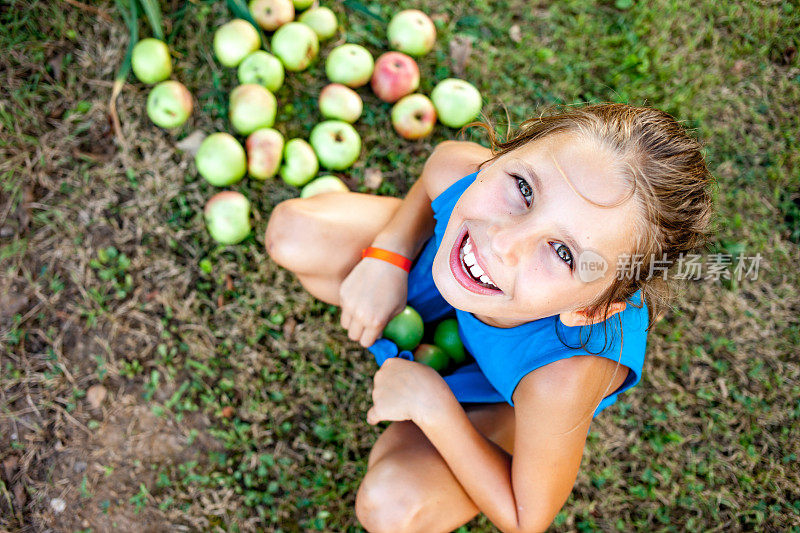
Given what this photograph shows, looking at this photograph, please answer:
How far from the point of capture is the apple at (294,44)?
2764 millimetres

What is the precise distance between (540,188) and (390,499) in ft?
4.05

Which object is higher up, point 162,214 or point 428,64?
point 428,64

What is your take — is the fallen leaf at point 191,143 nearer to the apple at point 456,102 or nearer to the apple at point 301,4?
the apple at point 301,4

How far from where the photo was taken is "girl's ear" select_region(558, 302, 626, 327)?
5.20 feet

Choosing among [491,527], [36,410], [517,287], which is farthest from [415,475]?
[36,410]

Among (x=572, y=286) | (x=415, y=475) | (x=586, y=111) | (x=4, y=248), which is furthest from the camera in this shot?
(x=4, y=248)

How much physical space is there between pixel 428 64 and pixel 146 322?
201 centimetres

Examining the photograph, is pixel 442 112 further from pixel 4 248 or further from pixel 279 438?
pixel 4 248

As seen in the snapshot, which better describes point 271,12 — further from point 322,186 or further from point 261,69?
point 322,186

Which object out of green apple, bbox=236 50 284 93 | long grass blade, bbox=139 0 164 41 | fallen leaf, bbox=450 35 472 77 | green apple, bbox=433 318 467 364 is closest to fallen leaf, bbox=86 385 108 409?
green apple, bbox=433 318 467 364

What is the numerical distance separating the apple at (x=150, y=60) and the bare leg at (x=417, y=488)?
214 centimetres

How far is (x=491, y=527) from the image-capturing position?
8.18 ft

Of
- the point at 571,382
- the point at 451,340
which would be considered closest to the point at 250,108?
the point at 451,340

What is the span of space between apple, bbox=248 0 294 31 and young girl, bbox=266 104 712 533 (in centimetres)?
113
